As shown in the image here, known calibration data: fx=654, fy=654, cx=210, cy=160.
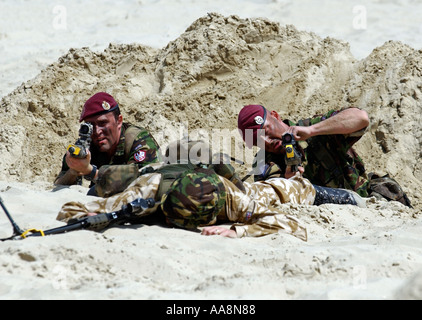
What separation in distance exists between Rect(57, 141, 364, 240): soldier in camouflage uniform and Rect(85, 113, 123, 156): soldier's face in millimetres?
964

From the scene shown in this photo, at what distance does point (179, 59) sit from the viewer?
795 centimetres

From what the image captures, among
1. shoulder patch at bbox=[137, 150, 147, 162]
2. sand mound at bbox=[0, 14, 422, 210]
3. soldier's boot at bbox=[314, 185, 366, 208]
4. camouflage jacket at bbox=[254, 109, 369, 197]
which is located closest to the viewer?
soldier's boot at bbox=[314, 185, 366, 208]

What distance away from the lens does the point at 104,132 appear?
5.09m

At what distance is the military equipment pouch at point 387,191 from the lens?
5.31 meters

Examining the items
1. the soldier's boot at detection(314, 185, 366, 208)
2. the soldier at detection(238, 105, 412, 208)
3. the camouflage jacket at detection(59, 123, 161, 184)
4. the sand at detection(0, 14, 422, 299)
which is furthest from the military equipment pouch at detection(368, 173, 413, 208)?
the camouflage jacket at detection(59, 123, 161, 184)

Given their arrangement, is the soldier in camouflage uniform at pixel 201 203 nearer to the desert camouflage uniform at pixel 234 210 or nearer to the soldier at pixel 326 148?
the desert camouflage uniform at pixel 234 210

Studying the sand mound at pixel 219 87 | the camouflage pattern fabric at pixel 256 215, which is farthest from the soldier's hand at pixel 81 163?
the sand mound at pixel 219 87

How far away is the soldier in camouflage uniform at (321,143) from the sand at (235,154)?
44cm

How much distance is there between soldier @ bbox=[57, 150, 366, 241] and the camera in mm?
3672

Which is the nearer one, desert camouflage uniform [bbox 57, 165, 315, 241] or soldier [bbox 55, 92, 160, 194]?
desert camouflage uniform [bbox 57, 165, 315, 241]

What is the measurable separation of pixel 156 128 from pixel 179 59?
1108mm

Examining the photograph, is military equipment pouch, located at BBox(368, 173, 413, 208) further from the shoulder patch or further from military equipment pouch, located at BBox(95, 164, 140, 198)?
military equipment pouch, located at BBox(95, 164, 140, 198)

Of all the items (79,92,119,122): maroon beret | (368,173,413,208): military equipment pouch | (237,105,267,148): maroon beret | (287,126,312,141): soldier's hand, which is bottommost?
(368,173,413,208): military equipment pouch

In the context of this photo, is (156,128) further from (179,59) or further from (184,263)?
(184,263)
